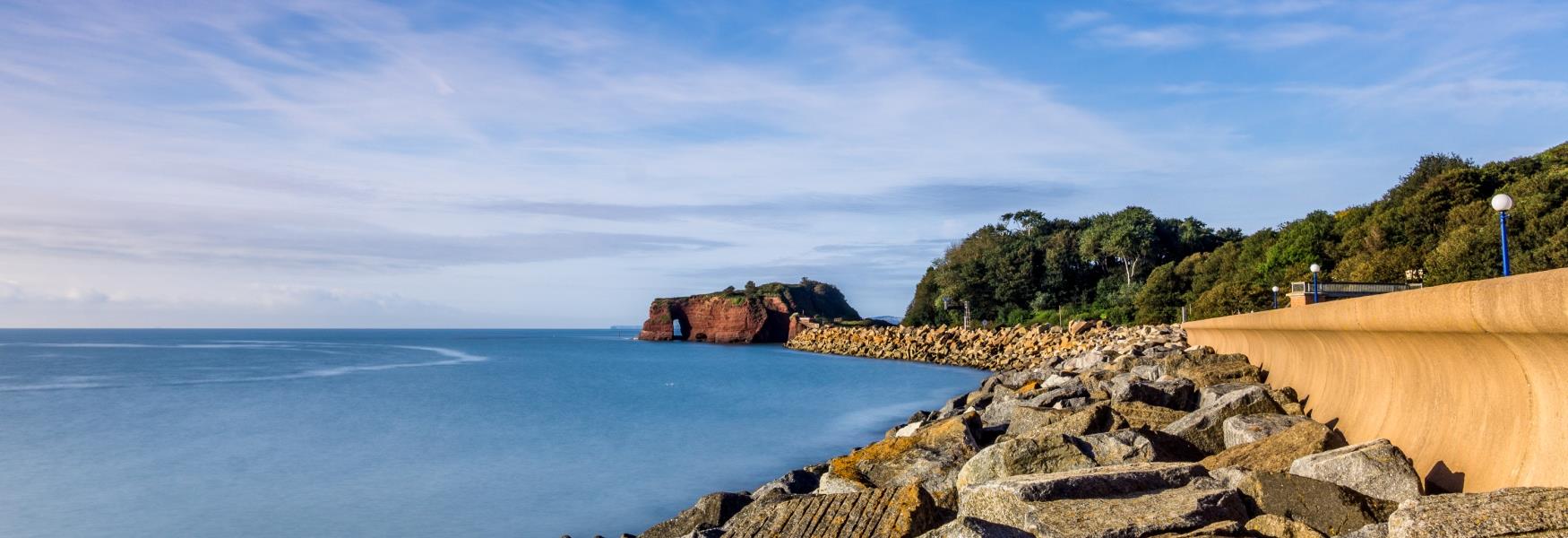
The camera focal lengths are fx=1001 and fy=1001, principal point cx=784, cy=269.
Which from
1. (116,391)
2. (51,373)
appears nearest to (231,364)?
(51,373)

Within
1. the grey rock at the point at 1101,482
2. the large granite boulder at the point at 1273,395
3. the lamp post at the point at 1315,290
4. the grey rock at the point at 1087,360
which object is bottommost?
the grey rock at the point at 1087,360

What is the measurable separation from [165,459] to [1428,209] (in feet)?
132

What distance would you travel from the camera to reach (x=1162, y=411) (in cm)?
921

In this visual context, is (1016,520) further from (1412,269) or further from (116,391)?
(116,391)

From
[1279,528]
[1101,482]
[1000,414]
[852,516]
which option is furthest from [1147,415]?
[1279,528]

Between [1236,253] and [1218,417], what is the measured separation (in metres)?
46.8

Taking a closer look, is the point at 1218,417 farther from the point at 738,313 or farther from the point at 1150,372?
the point at 738,313

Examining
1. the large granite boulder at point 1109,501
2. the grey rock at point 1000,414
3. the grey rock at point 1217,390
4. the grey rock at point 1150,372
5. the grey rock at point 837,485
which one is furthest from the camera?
the grey rock at point 1150,372

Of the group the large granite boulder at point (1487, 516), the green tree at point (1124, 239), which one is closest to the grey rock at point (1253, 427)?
the large granite boulder at point (1487, 516)

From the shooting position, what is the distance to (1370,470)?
498cm

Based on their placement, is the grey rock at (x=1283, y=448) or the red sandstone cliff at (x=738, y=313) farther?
the red sandstone cliff at (x=738, y=313)

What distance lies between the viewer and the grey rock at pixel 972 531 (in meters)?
4.23

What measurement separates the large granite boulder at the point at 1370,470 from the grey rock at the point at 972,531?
1.73 m

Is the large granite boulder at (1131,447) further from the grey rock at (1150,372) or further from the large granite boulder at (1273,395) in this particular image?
the grey rock at (1150,372)
